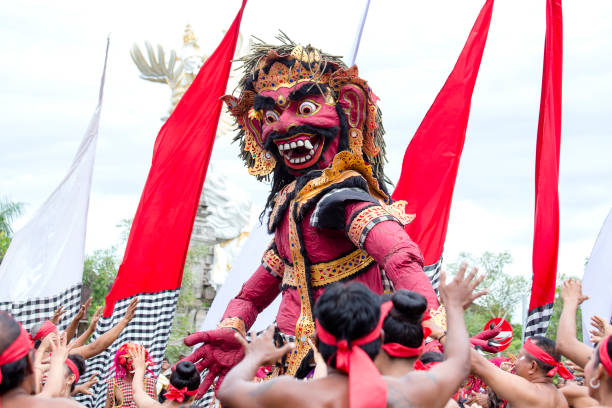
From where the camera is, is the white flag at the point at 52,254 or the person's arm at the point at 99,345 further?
the white flag at the point at 52,254

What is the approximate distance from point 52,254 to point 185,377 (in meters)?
2.09

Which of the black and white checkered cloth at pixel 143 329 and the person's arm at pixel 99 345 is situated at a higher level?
the person's arm at pixel 99 345

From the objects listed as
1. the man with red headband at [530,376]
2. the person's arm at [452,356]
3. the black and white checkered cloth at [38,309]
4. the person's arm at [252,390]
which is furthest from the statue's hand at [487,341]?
the black and white checkered cloth at [38,309]

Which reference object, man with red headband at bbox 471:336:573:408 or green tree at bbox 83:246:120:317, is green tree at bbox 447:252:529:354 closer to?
green tree at bbox 83:246:120:317

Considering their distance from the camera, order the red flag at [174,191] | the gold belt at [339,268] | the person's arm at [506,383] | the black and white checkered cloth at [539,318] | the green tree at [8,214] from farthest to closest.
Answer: the green tree at [8,214], the red flag at [174,191], the black and white checkered cloth at [539,318], the gold belt at [339,268], the person's arm at [506,383]

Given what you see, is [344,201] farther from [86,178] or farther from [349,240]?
[86,178]

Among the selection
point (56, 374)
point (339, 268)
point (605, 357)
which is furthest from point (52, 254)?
point (605, 357)

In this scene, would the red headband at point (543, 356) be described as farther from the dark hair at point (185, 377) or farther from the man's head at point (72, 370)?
the man's head at point (72, 370)

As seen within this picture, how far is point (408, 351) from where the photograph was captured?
2875 millimetres

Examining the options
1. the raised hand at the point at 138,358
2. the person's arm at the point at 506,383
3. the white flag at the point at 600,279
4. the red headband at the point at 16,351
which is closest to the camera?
the red headband at the point at 16,351

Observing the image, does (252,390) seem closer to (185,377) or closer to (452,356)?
(452,356)

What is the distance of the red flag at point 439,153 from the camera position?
5.82 metres

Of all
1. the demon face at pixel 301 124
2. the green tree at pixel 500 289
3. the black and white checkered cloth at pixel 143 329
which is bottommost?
the green tree at pixel 500 289

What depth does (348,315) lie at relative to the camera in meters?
2.61
